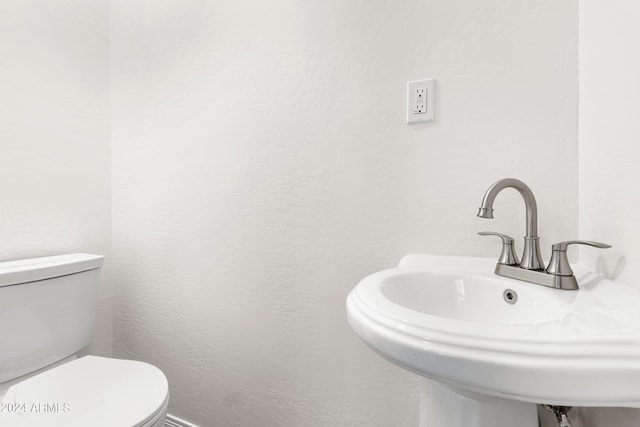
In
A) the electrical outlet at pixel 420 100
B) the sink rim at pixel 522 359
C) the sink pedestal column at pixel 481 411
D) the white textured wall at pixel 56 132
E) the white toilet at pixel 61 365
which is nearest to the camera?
the sink rim at pixel 522 359

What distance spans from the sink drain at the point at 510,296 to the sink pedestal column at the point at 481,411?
0.19 m

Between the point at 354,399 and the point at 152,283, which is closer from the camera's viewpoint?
the point at 354,399

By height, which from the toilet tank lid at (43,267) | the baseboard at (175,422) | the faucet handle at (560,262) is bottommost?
the baseboard at (175,422)

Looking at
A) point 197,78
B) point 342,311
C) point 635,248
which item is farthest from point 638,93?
point 197,78

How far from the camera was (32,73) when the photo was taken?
1.22 metres

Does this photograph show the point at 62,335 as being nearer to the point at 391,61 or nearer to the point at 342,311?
the point at 342,311

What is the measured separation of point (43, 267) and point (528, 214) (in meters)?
1.40

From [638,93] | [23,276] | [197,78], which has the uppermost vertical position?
[197,78]

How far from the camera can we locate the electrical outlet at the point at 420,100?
0.90 meters

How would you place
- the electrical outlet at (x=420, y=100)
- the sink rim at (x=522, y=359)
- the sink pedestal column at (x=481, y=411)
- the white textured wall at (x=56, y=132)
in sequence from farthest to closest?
the white textured wall at (x=56, y=132), the electrical outlet at (x=420, y=100), the sink pedestal column at (x=481, y=411), the sink rim at (x=522, y=359)

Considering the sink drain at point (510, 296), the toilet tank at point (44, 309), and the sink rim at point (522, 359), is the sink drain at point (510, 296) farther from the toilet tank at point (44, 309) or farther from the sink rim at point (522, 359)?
the toilet tank at point (44, 309)

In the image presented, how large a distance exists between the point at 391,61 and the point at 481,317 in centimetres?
73

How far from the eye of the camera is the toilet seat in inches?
29.2

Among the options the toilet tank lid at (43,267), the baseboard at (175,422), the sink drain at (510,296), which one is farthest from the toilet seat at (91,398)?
the sink drain at (510,296)
